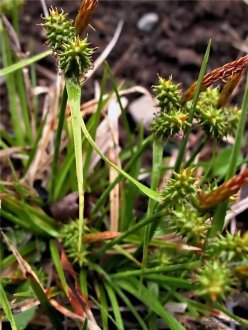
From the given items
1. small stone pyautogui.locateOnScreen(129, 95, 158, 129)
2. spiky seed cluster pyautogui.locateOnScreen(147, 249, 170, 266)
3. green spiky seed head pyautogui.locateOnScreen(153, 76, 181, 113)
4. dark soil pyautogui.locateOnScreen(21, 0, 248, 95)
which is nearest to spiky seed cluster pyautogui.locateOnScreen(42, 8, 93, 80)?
green spiky seed head pyautogui.locateOnScreen(153, 76, 181, 113)

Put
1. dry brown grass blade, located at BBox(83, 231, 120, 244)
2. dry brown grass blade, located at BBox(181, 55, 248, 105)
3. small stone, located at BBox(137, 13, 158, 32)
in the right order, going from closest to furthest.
Result: dry brown grass blade, located at BBox(181, 55, 248, 105) → dry brown grass blade, located at BBox(83, 231, 120, 244) → small stone, located at BBox(137, 13, 158, 32)

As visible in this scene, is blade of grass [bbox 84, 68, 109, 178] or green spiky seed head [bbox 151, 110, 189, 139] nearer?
green spiky seed head [bbox 151, 110, 189, 139]

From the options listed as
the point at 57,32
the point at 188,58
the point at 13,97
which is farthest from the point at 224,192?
the point at 188,58

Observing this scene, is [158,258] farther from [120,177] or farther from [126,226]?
[120,177]

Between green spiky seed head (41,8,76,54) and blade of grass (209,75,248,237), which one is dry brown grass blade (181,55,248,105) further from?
green spiky seed head (41,8,76,54)

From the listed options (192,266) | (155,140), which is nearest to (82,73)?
(155,140)

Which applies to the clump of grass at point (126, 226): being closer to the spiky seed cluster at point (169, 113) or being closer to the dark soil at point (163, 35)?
the spiky seed cluster at point (169, 113)

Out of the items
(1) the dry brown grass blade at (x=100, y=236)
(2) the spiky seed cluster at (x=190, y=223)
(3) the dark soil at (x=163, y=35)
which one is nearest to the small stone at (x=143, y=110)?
(3) the dark soil at (x=163, y=35)
